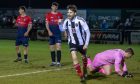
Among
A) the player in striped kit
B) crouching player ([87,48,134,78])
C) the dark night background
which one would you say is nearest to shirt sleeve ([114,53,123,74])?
crouching player ([87,48,134,78])

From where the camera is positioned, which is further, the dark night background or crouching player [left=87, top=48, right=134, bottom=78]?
the dark night background

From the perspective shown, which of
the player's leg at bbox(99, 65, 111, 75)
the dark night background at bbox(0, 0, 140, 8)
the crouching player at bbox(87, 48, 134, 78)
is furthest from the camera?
the dark night background at bbox(0, 0, 140, 8)

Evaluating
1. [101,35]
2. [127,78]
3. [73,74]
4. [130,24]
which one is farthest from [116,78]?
A: [130,24]

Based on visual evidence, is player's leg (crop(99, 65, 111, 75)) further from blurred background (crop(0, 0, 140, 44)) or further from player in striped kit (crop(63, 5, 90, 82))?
blurred background (crop(0, 0, 140, 44))

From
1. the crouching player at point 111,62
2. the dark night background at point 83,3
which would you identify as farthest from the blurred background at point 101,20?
the crouching player at point 111,62

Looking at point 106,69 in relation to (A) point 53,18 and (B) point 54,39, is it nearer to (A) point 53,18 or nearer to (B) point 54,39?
(B) point 54,39

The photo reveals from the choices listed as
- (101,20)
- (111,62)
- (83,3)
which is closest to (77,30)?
(111,62)

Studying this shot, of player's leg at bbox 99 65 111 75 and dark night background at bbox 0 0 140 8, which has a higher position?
dark night background at bbox 0 0 140 8

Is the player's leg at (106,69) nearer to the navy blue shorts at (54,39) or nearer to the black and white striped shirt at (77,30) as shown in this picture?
the black and white striped shirt at (77,30)

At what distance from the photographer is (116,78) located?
1361 centimetres

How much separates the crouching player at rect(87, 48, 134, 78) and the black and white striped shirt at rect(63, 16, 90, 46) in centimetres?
90

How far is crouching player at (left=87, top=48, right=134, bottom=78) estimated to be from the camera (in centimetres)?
1323

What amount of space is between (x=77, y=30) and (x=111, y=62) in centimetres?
147

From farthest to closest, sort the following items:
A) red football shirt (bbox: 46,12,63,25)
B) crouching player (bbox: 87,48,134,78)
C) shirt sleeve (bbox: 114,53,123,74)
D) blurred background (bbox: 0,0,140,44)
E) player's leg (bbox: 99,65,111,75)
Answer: blurred background (bbox: 0,0,140,44)
red football shirt (bbox: 46,12,63,25)
player's leg (bbox: 99,65,111,75)
crouching player (bbox: 87,48,134,78)
shirt sleeve (bbox: 114,53,123,74)
